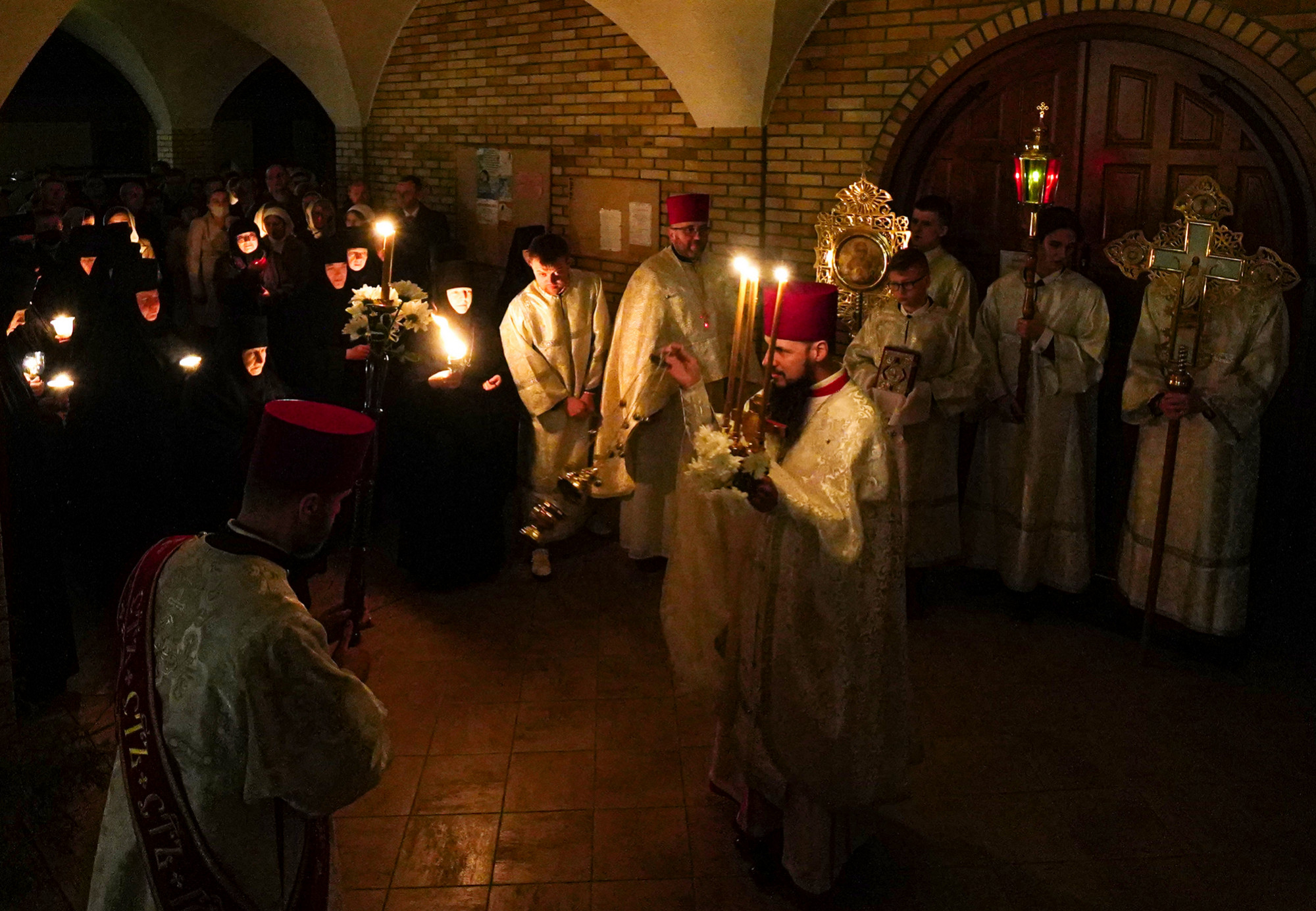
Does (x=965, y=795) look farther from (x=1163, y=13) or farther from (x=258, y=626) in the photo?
(x=1163, y=13)

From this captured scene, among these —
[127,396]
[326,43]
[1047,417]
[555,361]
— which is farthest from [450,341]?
[326,43]

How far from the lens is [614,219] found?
1014cm

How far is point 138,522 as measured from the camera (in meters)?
6.87

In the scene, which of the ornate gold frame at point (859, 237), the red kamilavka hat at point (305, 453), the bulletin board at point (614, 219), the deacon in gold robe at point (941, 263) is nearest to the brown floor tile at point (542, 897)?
the red kamilavka hat at point (305, 453)

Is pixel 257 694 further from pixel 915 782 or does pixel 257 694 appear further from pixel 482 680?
pixel 482 680

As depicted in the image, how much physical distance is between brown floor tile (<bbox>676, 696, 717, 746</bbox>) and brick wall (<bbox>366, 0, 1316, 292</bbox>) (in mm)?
3926

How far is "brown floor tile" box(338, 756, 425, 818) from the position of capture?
15.7 ft

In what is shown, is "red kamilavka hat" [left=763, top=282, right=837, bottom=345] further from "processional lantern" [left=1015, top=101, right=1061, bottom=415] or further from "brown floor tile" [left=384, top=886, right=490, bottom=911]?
"processional lantern" [left=1015, top=101, right=1061, bottom=415]

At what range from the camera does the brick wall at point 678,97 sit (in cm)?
730

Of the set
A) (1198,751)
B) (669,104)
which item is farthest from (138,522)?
(1198,751)

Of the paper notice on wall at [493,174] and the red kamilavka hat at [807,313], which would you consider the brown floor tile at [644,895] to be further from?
the paper notice on wall at [493,174]

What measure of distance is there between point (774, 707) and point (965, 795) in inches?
53.5

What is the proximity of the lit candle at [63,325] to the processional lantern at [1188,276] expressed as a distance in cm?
590

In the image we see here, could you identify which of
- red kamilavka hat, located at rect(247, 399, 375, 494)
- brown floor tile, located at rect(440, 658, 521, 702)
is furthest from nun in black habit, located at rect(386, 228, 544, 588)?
red kamilavka hat, located at rect(247, 399, 375, 494)
